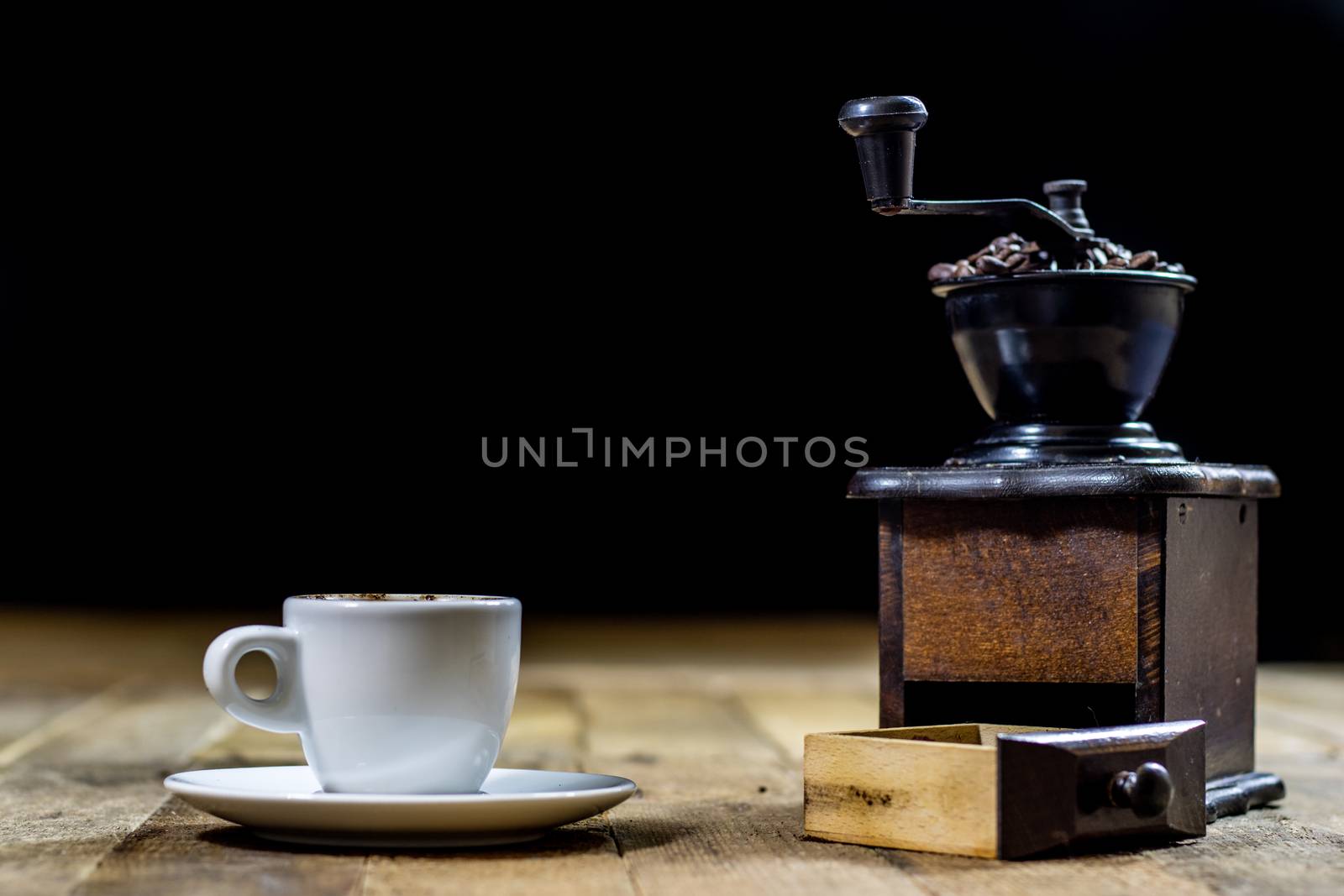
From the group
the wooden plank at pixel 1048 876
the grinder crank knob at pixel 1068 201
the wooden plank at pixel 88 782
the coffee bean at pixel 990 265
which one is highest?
the grinder crank knob at pixel 1068 201

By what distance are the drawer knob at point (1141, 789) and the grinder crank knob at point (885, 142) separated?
1.41 ft

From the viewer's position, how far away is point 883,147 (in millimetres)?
1141

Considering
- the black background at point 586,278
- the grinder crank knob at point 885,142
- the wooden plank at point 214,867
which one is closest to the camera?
the wooden plank at point 214,867

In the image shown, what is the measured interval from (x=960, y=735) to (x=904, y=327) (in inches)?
113

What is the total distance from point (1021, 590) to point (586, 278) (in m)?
2.94

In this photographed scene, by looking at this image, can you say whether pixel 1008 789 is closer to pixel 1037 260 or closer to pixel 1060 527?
pixel 1060 527

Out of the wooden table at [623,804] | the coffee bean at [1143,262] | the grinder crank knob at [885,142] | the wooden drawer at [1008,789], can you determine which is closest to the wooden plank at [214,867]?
the wooden table at [623,804]

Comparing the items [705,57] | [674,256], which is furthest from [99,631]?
[705,57]

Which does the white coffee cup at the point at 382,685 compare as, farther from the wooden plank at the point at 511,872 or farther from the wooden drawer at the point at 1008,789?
the wooden drawer at the point at 1008,789

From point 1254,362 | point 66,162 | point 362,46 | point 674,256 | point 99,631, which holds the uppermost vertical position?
point 362,46

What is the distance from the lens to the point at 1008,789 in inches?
37.4

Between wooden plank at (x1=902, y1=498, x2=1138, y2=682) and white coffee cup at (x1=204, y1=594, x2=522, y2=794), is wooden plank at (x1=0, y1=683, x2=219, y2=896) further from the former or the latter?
wooden plank at (x1=902, y1=498, x2=1138, y2=682)

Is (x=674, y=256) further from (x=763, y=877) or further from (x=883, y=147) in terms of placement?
(x=763, y=877)

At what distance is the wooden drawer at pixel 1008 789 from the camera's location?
0.95 meters
